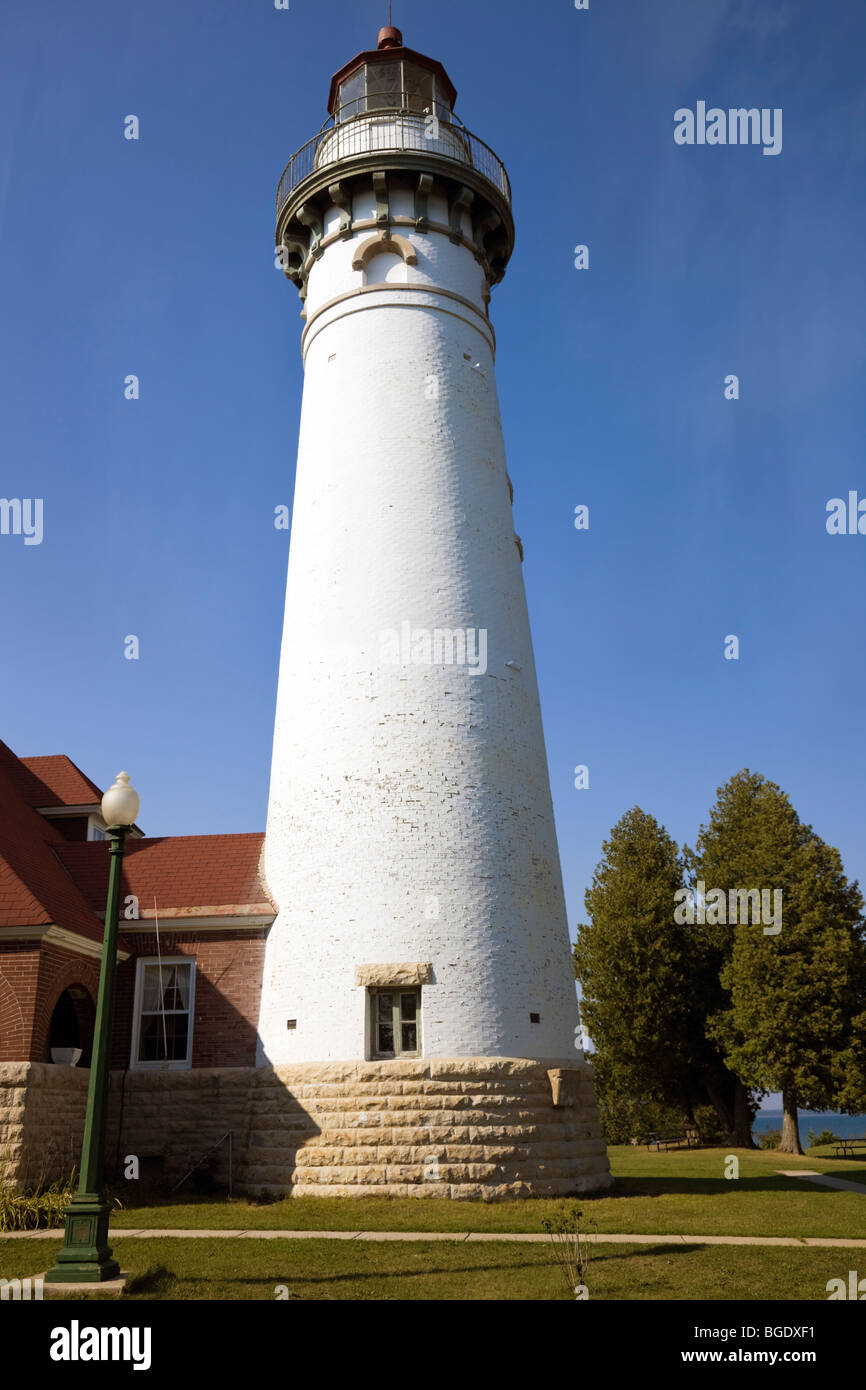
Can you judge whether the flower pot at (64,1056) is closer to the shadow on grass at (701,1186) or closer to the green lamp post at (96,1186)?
the green lamp post at (96,1186)

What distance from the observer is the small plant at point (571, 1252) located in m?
9.48

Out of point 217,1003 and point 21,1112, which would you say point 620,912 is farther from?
point 21,1112

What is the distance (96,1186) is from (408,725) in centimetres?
984

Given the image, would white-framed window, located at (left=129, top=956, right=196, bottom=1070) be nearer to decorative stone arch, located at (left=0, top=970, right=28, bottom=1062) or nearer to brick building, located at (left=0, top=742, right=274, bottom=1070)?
brick building, located at (left=0, top=742, right=274, bottom=1070)

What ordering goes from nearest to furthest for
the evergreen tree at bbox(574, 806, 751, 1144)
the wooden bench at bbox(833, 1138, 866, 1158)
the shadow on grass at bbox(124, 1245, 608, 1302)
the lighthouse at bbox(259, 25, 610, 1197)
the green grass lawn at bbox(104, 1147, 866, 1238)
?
1. the shadow on grass at bbox(124, 1245, 608, 1302)
2. the green grass lawn at bbox(104, 1147, 866, 1238)
3. the lighthouse at bbox(259, 25, 610, 1197)
4. the evergreen tree at bbox(574, 806, 751, 1144)
5. the wooden bench at bbox(833, 1138, 866, 1158)

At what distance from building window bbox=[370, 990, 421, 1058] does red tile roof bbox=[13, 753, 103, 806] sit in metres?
10.8

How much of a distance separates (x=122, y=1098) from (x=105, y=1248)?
31.0 feet

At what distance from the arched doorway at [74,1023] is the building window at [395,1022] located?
5411 mm

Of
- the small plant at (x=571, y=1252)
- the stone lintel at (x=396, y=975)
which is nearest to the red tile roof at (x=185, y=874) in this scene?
the stone lintel at (x=396, y=975)

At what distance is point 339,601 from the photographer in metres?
19.4

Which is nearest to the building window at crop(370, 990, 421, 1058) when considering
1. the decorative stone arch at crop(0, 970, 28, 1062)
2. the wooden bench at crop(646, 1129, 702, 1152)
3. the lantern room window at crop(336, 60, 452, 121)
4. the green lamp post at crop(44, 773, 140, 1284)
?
the decorative stone arch at crop(0, 970, 28, 1062)

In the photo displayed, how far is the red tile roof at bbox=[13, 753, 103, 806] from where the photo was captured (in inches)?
979

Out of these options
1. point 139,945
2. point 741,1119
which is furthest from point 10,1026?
point 741,1119

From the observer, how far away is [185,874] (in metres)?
21.0
